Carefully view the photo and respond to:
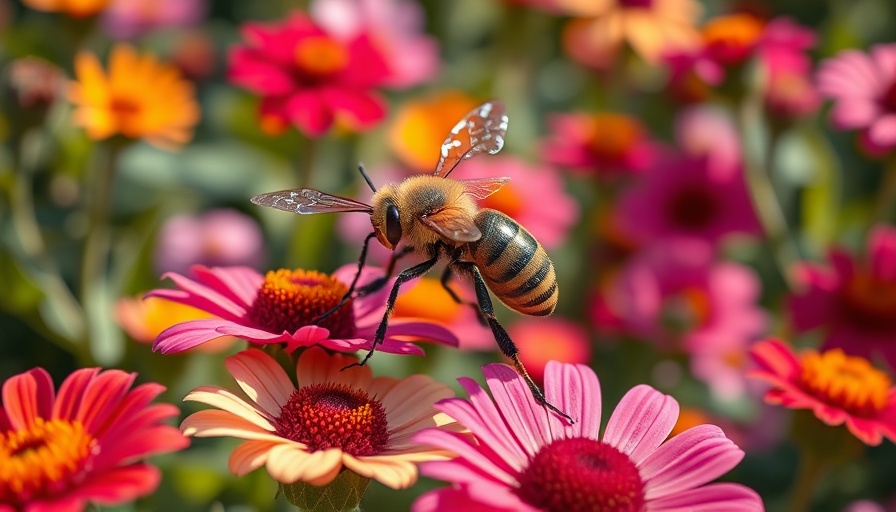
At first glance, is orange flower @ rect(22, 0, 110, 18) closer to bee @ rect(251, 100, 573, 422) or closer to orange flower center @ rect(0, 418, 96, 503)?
bee @ rect(251, 100, 573, 422)

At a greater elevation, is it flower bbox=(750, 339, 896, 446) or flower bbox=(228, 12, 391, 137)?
flower bbox=(228, 12, 391, 137)

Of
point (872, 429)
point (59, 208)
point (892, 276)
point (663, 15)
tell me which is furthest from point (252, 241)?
point (872, 429)

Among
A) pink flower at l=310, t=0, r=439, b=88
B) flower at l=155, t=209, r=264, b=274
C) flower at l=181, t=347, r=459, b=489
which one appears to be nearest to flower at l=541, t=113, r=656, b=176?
pink flower at l=310, t=0, r=439, b=88

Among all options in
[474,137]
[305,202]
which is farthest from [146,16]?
[305,202]

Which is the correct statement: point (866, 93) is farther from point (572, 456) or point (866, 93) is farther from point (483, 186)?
point (572, 456)

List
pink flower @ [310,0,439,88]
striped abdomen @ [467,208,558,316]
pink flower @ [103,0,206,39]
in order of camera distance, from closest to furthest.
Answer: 1. striped abdomen @ [467,208,558,316]
2. pink flower @ [310,0,439,88]
3. pink flower @ [103,0,206,39]

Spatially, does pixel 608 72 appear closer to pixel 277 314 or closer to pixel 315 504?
pixel 277 314
